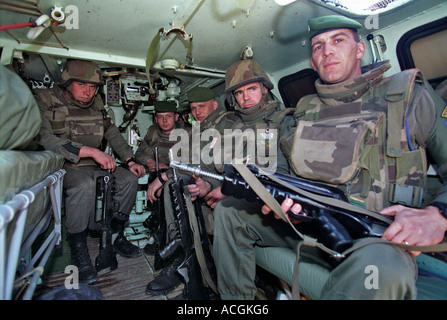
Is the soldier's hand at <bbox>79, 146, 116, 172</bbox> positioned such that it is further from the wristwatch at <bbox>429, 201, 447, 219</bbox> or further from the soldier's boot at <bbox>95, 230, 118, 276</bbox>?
the wristwatch at <bbox>429, 201, 447, 219</bbox>

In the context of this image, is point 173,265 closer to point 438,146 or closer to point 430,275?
point 430,275

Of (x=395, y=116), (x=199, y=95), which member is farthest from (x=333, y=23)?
(x=199, y=95)

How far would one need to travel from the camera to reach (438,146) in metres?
1.50

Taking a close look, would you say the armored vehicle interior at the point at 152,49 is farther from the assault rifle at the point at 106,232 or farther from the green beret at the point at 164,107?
the green beret at the point at 164,107

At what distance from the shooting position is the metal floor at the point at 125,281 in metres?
2.05

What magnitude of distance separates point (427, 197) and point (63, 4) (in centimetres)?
330

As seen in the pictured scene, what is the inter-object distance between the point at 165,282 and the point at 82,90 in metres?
2.83

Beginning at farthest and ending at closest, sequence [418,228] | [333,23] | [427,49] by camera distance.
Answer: [427,49]
[333,23]
[418,228]

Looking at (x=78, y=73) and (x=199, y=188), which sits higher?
(x=78, y=73)

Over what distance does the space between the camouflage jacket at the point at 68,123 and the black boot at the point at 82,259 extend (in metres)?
0.92

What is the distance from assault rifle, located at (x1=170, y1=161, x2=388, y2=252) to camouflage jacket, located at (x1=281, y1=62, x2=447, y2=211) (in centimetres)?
24

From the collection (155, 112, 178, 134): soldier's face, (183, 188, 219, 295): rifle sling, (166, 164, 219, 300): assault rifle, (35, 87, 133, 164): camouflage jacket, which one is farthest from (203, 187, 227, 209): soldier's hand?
(155, 112, 178, 134): soldier's face

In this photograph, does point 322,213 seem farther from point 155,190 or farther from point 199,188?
point 155,190

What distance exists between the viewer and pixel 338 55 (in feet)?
6.12
